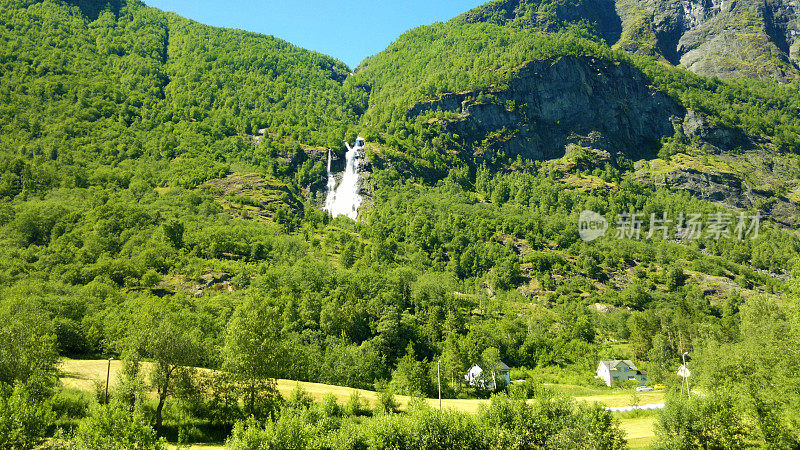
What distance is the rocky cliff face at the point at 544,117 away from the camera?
186 m

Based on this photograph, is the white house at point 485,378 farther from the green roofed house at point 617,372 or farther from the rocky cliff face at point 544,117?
the rocky cliff face at point 544,117

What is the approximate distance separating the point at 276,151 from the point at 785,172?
20911 centimetres

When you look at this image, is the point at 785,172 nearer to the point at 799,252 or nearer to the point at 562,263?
the point at 799,252

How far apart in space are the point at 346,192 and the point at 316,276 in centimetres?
7588

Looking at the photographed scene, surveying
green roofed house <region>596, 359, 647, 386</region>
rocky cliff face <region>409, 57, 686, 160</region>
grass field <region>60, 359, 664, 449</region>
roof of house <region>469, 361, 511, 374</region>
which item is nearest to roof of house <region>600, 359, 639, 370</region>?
green roofed house <region>596, 359, 647, 386</region>

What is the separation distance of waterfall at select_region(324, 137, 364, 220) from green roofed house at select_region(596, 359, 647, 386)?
304ft

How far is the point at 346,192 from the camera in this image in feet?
505

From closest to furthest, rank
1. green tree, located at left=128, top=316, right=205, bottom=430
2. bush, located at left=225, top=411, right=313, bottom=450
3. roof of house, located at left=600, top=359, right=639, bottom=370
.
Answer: bush, located at left=225, top=411, right=313, bottom=450 → green tree, located at left=128, top=316, right=205, bottom=430 → roof of house, located at left=600, top=359, right=639, bottom=370

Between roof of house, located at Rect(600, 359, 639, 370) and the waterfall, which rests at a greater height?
the waterfall

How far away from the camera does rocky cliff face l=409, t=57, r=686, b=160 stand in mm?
185500

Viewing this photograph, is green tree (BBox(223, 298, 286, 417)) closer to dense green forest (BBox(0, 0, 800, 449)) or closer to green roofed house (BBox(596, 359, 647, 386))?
dense green forest (BBox(0, 0, 800, 449))

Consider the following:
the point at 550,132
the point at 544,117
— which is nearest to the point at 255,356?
the point at 550,132

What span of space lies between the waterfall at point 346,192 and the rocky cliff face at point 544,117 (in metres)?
45.0

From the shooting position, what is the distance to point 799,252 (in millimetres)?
138000
